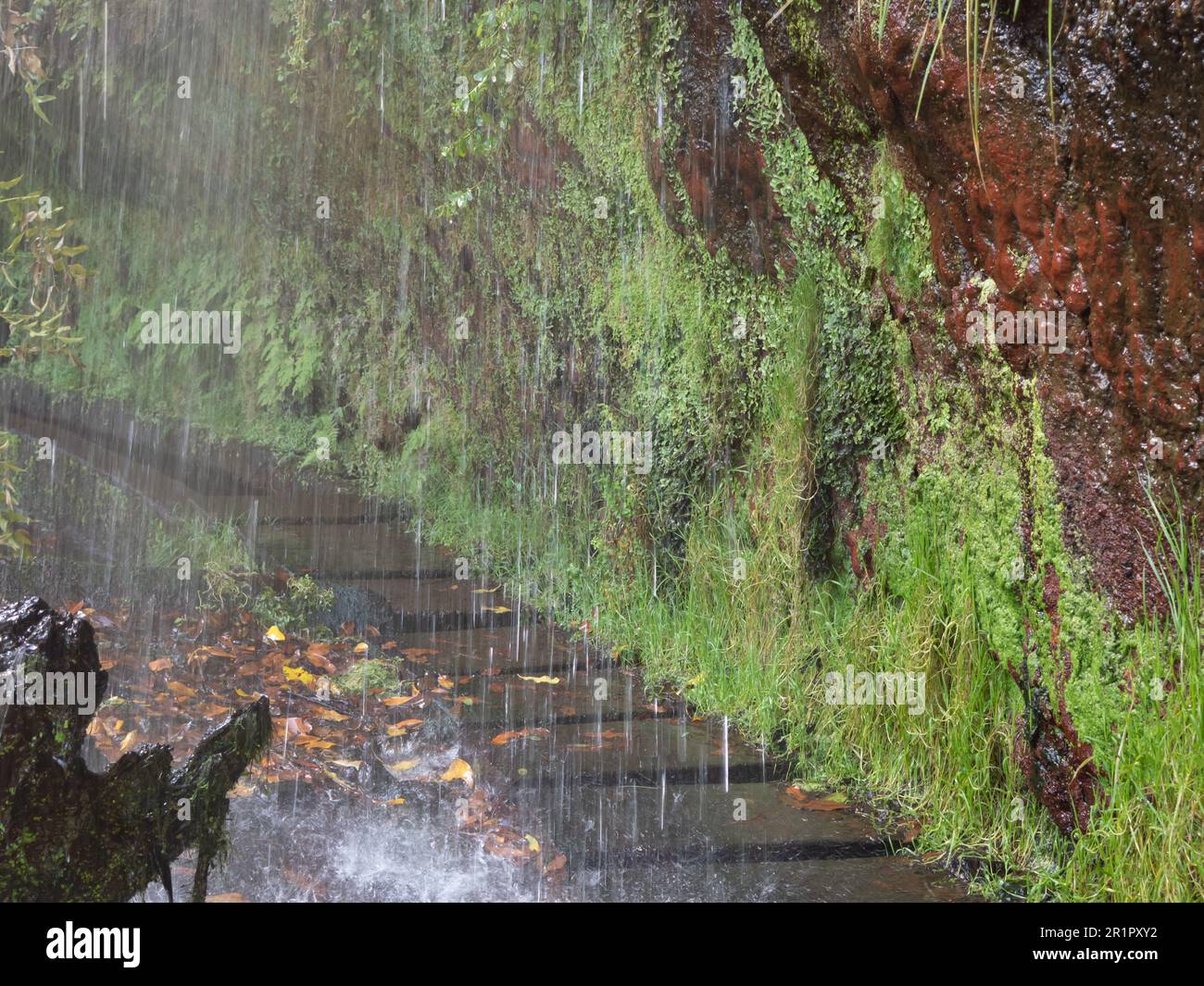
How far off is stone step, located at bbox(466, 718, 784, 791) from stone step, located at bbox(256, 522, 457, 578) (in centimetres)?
265

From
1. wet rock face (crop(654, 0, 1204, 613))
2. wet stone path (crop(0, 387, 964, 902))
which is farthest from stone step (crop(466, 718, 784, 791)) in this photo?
wet rock face (crop(654, 0, 1204, 613))

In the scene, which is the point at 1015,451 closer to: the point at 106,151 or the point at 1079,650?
the point at 1079,650

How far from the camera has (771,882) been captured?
12.8 feet

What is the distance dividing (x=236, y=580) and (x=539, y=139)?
368 centimetres

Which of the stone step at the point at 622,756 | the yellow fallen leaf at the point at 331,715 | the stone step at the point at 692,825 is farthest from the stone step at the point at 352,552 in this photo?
the stone step at the point at 692,825

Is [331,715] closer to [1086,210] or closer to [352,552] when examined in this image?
[352,552]

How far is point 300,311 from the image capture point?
36.9 ft

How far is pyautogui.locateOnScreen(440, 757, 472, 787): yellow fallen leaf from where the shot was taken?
16.0 ft

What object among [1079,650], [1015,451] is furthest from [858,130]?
[1079,650]

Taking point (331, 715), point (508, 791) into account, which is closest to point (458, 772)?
point (508, 791)

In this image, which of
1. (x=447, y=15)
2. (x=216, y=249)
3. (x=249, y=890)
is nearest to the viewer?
(x=249, y=890)

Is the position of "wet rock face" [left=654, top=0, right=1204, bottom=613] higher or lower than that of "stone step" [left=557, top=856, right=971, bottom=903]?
higher

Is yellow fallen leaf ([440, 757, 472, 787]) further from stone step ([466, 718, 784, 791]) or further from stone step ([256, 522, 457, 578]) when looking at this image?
stone step ([256, 522, 457, 578])

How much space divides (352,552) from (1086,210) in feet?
19.2
